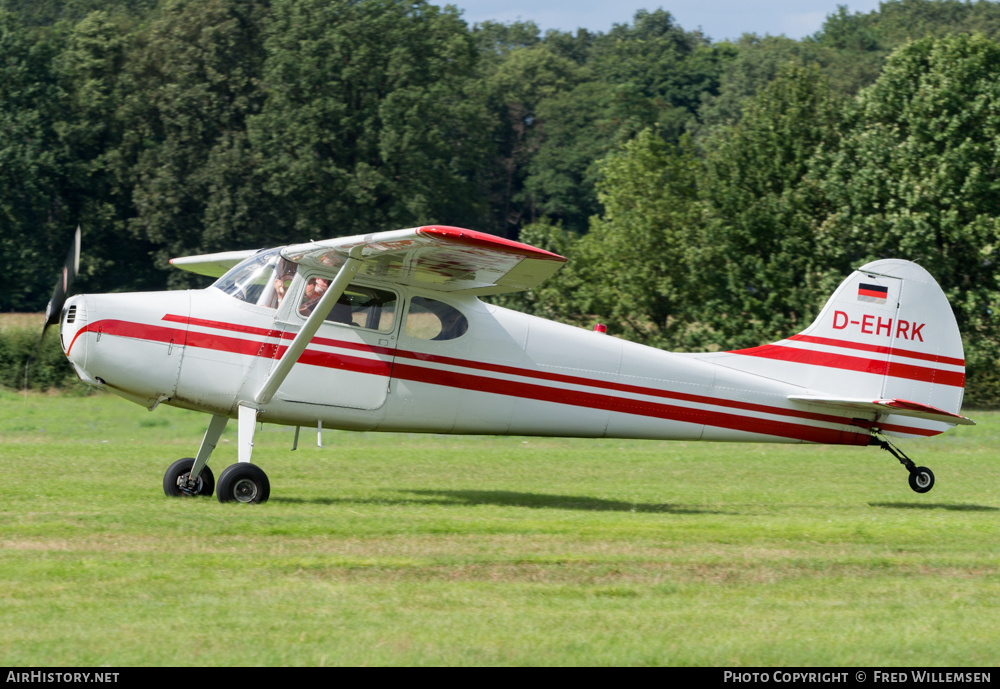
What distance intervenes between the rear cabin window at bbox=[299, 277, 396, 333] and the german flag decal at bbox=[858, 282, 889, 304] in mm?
5886

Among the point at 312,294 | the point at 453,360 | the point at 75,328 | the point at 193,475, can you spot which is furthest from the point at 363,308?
the point at 75,328

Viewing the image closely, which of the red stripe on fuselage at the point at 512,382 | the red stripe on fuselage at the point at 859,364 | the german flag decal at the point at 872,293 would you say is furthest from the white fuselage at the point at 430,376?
the german flag decal at the point at 872,293

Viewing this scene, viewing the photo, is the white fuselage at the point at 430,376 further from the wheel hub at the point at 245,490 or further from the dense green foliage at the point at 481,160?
the dense green foliage at the point at 481,160

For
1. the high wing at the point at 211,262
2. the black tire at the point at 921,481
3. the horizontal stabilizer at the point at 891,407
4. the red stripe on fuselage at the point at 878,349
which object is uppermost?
the red stripe on fuselage at the point at 878,349

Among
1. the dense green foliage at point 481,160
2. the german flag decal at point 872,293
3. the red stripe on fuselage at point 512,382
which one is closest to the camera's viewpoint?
the red stripe on fuselage at point 512,382

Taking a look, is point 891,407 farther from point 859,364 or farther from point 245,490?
point 245,490

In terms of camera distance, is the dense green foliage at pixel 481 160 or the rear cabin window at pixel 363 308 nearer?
the rear cabin window at pixel 363 308

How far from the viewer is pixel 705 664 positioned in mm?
5836

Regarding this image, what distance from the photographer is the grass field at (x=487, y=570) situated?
6.05 metres

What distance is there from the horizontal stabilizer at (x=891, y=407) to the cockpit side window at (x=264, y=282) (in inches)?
242

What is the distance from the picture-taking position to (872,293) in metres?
13.4

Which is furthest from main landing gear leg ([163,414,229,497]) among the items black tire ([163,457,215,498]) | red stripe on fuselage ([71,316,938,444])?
red stripe on fuselage ([71,316,938,444])

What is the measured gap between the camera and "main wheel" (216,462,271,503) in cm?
1084

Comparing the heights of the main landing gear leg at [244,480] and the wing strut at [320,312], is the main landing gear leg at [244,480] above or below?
below
